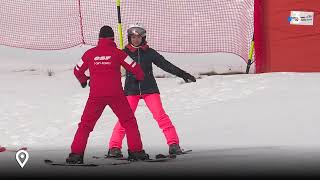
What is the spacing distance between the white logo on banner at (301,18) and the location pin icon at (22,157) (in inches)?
271

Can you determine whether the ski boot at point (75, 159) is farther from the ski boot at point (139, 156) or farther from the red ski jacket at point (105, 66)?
the red ski jacket at point (105, 66)

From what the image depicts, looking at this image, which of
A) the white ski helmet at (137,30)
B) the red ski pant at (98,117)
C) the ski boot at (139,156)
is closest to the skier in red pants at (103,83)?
the red ski pant at (98,117)

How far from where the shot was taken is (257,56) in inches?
544

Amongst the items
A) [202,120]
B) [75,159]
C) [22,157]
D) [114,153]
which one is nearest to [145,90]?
[114,153]

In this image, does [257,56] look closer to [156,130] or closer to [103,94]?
[156,130]

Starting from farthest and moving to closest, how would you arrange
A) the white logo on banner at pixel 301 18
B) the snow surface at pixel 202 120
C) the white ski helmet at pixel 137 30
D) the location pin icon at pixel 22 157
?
the white logo on banner at pixel 301 18 → the white ski helmet at pixel 137 30 → the location pin icon at pixel 22 157 → the snow surface at pixel 202 120

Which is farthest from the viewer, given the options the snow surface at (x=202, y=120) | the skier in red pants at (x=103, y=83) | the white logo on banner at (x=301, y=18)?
the white logo on banner at (x=301, y=18)

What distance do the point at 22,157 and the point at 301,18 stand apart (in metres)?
→ 7.15

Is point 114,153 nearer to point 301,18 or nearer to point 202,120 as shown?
point 202,120

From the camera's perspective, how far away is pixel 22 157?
816cm

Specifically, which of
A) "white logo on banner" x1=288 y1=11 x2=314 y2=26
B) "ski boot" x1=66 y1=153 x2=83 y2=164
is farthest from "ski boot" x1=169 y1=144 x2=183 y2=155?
"white logo on banner" x1=288 y1=11 x2=314 y2=26

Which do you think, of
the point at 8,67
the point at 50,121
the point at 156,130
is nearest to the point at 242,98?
the point at 156,130

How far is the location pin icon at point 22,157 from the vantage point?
7913 millimetres

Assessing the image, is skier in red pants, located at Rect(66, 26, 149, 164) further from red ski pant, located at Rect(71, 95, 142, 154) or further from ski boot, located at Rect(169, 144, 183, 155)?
ski boot, located at Rect(169, 144, 183, 155)
